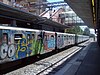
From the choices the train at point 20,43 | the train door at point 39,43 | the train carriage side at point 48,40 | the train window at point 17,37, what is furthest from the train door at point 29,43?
the train carriage side at point 48,40

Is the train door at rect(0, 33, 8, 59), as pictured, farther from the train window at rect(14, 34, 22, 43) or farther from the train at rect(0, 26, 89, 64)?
the train window at rect(14, 34, 22, 43)

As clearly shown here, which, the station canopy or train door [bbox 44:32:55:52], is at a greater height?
the station canopy

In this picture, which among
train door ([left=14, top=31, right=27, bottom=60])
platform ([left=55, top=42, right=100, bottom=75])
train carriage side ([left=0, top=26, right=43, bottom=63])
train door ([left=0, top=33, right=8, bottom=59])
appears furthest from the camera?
train door ([left=14, top=31, right=27, bottom=60])

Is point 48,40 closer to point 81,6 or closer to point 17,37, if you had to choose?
point 81,6

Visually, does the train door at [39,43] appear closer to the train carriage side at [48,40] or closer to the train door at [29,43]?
the train carriage side at [48,40]

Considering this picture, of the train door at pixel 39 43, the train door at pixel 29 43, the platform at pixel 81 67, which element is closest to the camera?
the platform at pixel 81 67

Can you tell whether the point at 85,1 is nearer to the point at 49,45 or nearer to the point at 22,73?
the point at 49,45

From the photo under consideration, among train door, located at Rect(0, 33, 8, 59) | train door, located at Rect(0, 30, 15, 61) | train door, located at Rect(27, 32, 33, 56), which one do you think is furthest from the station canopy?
train door, located at Rect(0, 33, 8, 59)

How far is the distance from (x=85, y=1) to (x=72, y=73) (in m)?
7.64

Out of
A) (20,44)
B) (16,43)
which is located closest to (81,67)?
(20,44)

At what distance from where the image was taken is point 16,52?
14766 mm

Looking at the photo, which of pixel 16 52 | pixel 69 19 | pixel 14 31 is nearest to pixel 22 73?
pixel 16 52

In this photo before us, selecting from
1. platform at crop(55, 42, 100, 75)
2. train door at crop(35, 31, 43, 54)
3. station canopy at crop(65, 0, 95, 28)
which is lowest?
platform at crop(55, 42, 100, 75)

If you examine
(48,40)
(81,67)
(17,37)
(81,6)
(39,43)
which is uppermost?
(81,6)
